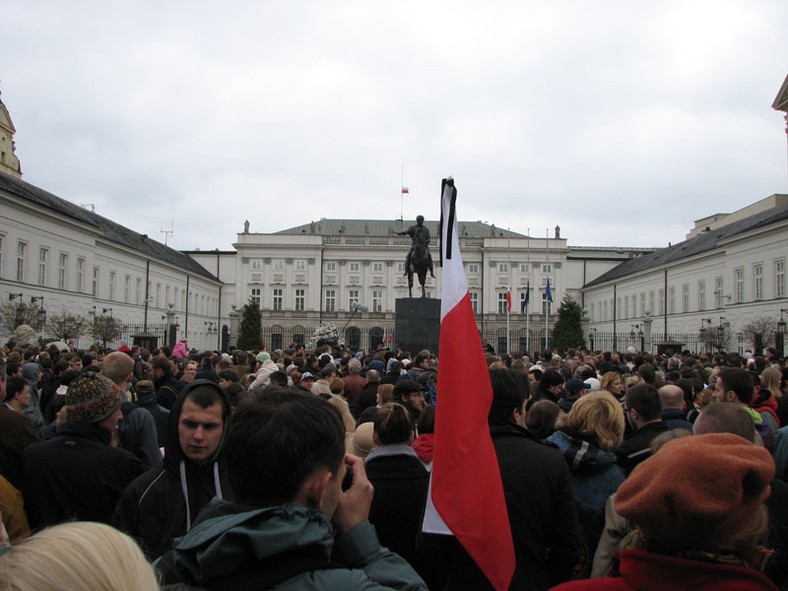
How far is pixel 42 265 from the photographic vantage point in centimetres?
3944

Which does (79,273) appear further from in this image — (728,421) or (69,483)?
(728,421)

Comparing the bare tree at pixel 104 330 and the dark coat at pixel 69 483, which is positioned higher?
the bare tree at pixel 104 330

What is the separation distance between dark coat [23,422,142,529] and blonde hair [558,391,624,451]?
8.83 feet

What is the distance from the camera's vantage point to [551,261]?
7838 centimetres

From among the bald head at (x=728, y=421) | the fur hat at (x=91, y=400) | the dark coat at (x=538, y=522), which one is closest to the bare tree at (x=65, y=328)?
the fur hat at (x=91, y=400)

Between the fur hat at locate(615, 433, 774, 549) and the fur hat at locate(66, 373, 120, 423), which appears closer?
the fur hat at locate(615, 433, 774, 549)

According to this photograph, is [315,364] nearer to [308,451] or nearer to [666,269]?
[308,451]

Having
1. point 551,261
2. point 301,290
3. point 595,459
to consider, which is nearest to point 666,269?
point 551,261

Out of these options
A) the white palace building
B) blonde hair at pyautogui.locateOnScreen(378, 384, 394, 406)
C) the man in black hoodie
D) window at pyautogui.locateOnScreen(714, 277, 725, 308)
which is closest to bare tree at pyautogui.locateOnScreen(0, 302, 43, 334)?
the white palace building

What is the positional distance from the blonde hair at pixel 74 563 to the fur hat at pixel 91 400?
2941 mm

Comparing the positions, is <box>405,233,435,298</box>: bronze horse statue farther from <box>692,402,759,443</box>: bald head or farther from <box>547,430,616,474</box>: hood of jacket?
<box>692,402,759,443</box>: bald head

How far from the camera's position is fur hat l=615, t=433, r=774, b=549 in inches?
68.6

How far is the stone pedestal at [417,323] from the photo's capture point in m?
23.6

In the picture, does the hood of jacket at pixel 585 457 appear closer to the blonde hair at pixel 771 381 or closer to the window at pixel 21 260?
the blonde hair at pixel 771 381
